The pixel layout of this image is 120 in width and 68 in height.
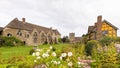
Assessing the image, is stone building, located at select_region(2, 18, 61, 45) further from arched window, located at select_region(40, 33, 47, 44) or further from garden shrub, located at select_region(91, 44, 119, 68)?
garden shrub, located at select_region(91, 44, 119, 68)

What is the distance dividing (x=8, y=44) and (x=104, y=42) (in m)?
28.0

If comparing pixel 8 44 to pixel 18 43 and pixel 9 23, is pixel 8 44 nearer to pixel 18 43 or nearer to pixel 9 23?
pixel 18 43

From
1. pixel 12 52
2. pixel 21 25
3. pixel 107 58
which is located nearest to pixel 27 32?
pixel 21 25

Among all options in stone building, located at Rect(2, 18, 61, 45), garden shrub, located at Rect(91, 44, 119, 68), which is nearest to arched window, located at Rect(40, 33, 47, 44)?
stone building, located at Rect(2, 18, 61, 45)

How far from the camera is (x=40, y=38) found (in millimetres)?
69312

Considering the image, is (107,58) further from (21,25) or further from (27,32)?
(27,32)

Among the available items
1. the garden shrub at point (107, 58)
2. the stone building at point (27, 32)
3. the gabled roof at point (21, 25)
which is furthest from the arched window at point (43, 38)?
the garden shrub at point (107, 58)

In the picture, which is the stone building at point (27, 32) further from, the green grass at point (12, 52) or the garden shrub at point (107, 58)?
the garden shrub at point (107, 58)

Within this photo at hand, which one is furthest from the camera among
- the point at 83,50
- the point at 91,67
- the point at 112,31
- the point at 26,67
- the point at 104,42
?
the point at 112,31

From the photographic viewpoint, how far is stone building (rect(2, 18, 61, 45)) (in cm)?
6084

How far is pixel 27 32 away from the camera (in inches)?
2530

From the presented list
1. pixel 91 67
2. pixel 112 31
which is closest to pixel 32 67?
pixel 91 67

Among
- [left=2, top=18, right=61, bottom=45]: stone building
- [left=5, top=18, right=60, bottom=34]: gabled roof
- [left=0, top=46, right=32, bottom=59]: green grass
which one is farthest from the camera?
[left=5, top=18, right=60, bottom=34]: gabled roof

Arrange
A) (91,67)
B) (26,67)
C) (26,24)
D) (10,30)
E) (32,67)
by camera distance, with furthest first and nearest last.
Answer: (26,24), (10,30), (91,67), (26,67), (32,67)
